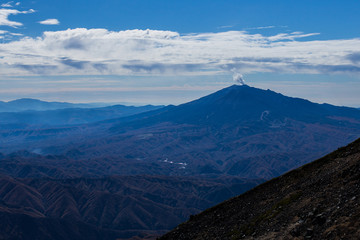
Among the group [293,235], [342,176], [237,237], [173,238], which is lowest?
[173,238]

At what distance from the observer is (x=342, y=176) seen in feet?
124

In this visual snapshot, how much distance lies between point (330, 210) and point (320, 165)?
19.3 meters

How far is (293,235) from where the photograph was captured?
2980cm

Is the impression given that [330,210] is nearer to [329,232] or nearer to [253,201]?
[329,232]

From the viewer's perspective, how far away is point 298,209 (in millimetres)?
35625

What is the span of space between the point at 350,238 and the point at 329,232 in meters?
2.20

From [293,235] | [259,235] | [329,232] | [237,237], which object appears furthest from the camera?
[237,237]

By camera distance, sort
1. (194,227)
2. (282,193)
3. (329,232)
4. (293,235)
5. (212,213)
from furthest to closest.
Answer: (212,213)
(194,227)
(282,193)
(293,235)
(329,232)

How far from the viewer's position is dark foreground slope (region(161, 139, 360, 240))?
2858cm

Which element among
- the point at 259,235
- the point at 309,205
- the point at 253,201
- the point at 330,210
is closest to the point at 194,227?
the point at 253,201

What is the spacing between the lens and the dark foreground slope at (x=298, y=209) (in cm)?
2858

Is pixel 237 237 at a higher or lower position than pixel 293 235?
lower

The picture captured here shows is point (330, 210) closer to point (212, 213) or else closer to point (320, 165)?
point (320, 165)

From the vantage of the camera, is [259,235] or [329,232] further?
[259,235]
